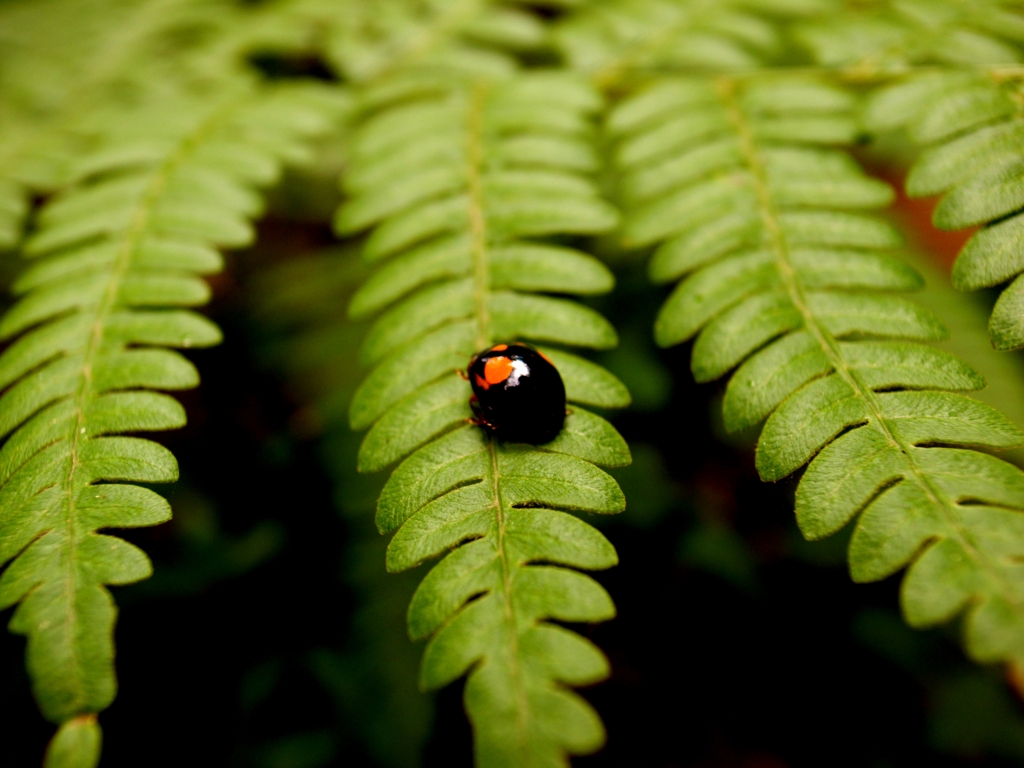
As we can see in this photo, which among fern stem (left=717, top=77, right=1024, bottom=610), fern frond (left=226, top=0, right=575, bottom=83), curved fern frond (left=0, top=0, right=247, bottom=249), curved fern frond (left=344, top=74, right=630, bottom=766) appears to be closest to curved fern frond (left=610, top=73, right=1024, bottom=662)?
fern stem (left=717, top=77, right=1024, bottom=610)

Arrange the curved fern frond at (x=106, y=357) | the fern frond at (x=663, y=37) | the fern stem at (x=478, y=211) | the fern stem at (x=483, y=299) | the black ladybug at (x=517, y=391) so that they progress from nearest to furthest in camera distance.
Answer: the fern stem at (x=483, y=299) < the curved fern frond at (x=106, y=357) < the black ladybug at (x=517, y=391) < the fern stem at (x=478, y=211) < the fern frond at (x=663, y=37)

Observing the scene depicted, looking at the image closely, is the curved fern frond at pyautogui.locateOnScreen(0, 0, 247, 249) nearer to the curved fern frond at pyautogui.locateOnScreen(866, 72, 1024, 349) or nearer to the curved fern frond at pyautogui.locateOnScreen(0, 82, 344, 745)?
the curved fern frond at pyautogui.locateOnScreen(0, 82, 344, 745)

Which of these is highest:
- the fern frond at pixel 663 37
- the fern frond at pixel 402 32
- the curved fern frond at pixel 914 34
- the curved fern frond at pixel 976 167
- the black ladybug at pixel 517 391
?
the fern frond at pixel 402 32

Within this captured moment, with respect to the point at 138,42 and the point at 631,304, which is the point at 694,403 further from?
the point at 138,42

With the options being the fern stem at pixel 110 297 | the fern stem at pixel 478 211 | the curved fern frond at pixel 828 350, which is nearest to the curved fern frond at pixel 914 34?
the curved fern frond at pixel 828 350

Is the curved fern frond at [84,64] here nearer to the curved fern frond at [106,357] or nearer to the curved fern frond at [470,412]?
the curved fern frond at [106,357]

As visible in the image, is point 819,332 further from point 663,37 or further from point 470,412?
point 663,37

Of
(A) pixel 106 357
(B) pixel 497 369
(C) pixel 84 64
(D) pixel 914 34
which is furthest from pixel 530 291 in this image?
(C) pixel 84 64

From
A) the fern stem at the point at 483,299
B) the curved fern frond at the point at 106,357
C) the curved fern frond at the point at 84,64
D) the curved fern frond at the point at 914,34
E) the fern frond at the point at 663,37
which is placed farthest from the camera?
the curved fern frond at the point at 84,64

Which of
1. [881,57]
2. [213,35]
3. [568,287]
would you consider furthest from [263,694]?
[881,57]
